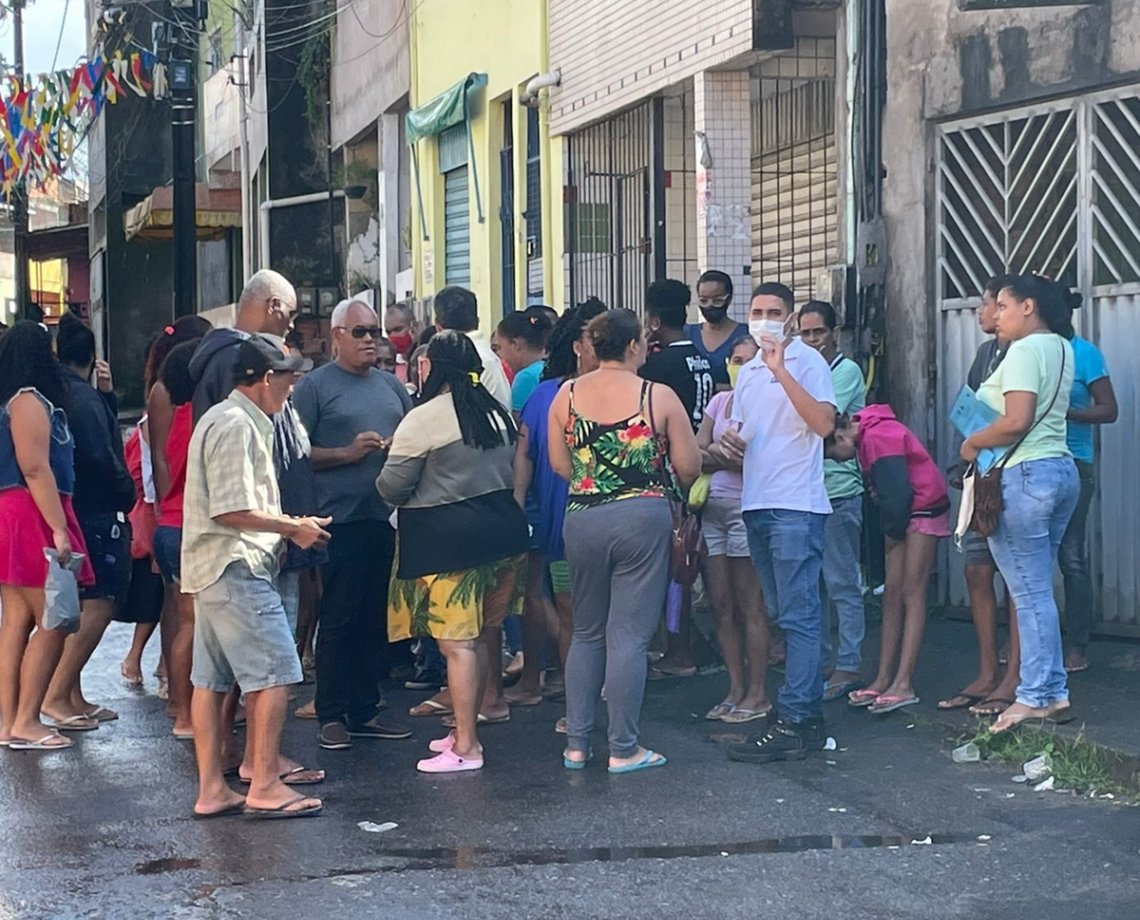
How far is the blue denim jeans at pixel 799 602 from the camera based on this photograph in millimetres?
7473

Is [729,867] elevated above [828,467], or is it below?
below

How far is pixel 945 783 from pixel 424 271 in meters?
14.3

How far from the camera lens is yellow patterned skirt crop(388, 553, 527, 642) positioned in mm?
7445

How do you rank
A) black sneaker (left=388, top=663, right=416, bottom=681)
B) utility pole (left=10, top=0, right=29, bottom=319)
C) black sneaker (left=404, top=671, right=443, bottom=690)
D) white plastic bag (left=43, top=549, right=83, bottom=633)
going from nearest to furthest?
white plastic bag (left=43, top=549, right=83, bottom=633)
black sneaker (left=404, top=671, right=443, bottom=690)
black sneaker (left=388, top=663, right=416, bottom=681)
utility pole (left=10, top=0, right=29, bottom=319)

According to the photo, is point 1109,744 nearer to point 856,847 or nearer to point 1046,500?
point 1046,500

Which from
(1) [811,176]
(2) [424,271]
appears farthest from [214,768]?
(2) [424,271]

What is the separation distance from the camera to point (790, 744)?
7.45 metres

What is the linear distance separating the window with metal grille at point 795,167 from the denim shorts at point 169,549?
215 inches

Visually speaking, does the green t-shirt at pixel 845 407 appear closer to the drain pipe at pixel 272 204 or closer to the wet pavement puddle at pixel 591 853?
the wet pavement puddle at pixel 591 853

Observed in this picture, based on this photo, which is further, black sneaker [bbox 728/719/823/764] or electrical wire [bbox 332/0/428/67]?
electrical wire [bbox 332/0/428/67]

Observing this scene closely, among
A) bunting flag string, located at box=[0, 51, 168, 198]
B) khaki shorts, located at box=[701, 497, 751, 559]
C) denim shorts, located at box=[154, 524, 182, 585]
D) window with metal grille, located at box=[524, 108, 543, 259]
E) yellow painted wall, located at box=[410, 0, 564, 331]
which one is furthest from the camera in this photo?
bunting flag string, located at box=[0, 51, 168, 198]

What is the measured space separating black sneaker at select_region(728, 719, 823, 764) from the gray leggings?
495 millimetres

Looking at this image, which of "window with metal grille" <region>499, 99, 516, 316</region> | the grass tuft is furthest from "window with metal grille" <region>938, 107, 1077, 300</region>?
"window with metal grille" <region>499, 99, 516, 316</region>

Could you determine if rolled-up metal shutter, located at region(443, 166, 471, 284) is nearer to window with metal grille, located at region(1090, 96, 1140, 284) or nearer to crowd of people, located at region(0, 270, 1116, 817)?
window with metal grille, located at region(1090, 96, 1140, 284)
